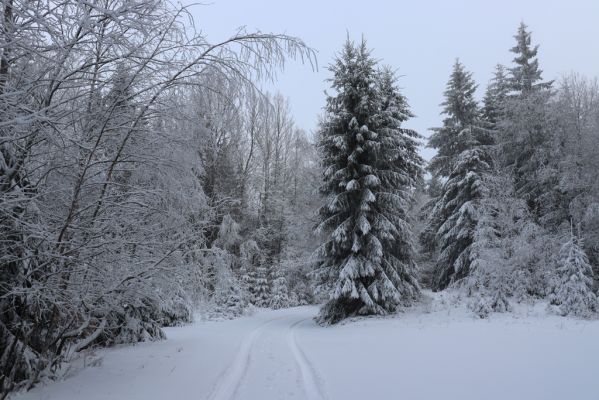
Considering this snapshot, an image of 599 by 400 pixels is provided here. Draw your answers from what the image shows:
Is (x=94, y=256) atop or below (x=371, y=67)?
below

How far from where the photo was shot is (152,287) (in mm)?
5984

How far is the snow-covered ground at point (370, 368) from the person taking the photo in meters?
5.13

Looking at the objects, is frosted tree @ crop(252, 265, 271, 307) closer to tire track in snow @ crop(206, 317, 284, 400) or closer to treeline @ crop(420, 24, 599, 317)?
treeline @ crop(420, 24, 599, 317)

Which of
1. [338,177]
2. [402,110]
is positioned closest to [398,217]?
[338,177]

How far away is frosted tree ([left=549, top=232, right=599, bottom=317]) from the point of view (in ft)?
37.7

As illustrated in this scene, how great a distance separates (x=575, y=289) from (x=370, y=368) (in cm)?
843

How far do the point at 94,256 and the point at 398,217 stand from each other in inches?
543

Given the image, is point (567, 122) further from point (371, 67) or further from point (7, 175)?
point (7, 175)

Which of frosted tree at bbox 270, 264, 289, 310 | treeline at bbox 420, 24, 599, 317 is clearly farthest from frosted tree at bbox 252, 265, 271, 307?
treeline at bbox 420, 24, 599, 317

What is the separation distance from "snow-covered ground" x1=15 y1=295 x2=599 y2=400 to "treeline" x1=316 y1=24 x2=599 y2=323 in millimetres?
3937

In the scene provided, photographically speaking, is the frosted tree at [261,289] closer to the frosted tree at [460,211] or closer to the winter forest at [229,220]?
the winter forest at [229,220]

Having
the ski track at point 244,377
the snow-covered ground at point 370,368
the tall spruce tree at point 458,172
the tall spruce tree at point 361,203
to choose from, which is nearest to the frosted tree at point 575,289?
the snow-covered ground at point 370,368

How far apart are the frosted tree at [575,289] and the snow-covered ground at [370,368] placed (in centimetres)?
130

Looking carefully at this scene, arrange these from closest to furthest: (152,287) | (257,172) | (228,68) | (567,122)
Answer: (228,68) < (152,287) < (567,122) < (257,172)
